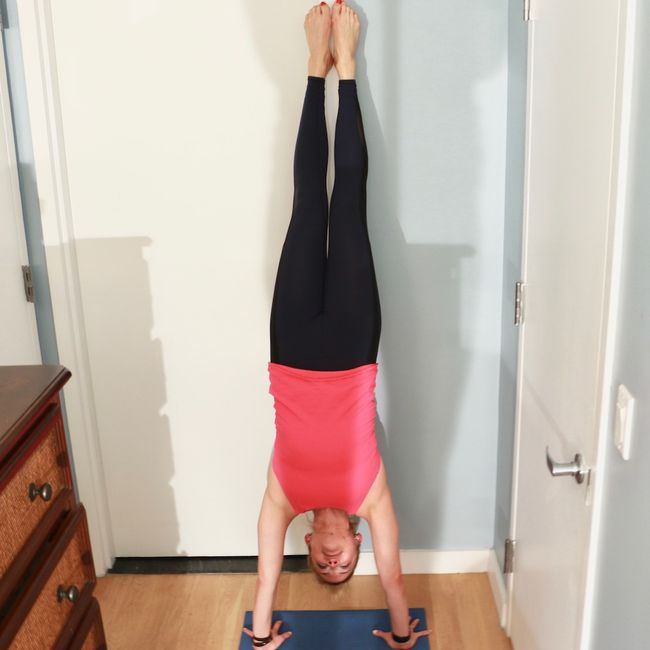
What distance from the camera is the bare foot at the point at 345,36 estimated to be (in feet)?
6.63

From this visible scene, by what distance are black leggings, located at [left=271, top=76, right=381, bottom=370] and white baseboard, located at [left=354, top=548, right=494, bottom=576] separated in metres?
0.81

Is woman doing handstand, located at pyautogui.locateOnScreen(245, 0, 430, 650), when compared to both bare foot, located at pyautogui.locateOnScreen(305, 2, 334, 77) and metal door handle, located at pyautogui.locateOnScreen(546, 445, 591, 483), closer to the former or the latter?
bare foot, located at pyautogui.locateOnScreen(305, 2, 334, 77)

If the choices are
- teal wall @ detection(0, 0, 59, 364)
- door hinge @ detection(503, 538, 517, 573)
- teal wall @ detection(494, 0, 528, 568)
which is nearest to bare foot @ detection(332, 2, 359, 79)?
teal wall @ detection(494, 0, 528, 568)

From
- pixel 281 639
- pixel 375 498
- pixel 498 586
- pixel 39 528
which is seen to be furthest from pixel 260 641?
pixel 39 528

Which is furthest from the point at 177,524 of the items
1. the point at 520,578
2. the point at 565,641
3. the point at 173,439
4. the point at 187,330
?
the point at 565,641

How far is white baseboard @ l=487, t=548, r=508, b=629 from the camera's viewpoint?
2.29 metres

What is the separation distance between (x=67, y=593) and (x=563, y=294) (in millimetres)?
1155

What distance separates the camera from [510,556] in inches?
87.0

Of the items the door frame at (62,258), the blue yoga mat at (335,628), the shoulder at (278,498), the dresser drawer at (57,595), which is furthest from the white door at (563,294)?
the door frame at (62,258)

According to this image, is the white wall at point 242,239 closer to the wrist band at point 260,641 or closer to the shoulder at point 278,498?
the shoulder at point 278,498

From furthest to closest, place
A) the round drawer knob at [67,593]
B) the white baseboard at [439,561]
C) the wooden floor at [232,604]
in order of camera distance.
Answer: the white baseboard at [439,561]
the wooden floor at [232,604]
the round drawer knob at [67,593]

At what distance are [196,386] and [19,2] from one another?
3.95ft

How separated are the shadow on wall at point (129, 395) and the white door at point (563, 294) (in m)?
1.14

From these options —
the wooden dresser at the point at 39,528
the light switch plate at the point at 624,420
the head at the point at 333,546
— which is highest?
the light switch plate at the point at 624,420
